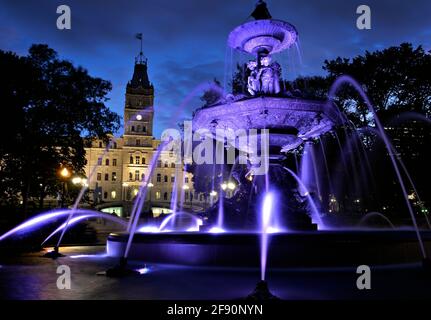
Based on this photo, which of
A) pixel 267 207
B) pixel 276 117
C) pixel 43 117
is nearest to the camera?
pixel 276 117

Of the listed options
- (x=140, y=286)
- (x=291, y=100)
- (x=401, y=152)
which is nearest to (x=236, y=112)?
(x=291, y=100)

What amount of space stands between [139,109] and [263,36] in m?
92.9

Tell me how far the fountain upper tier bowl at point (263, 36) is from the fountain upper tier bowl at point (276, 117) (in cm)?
290

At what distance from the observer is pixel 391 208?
33250 mm

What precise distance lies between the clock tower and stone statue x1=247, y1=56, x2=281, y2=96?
85.2 meters

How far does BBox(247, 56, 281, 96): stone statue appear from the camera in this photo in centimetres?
1290

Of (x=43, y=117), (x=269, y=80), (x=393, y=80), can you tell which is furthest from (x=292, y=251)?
(x=393, y=80)

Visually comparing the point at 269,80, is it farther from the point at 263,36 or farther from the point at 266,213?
the point at 266,213

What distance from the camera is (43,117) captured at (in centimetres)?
2680

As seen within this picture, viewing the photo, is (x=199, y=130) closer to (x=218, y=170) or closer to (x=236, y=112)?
(x=236, y=112)

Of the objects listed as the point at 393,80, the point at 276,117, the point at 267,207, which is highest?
the point at 393,80

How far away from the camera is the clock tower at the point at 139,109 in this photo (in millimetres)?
99938

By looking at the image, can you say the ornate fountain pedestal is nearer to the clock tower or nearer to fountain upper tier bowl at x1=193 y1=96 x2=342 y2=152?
fountain upper tier bowl at x1=193 y1=96 x2=342 y2=152

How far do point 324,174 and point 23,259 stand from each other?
25.2 m
